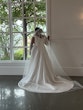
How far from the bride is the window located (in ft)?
2.26

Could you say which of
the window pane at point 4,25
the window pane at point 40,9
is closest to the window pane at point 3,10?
the window pane at point 4,25

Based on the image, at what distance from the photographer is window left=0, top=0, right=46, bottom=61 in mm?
5152

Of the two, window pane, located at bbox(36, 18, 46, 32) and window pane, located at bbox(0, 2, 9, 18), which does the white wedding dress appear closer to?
window pane, located at bbox(36, 18, 46, 32)

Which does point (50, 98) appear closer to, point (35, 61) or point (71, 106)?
point (71, 106)

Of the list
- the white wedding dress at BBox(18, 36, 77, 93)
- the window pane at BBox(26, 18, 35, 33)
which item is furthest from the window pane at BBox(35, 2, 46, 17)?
the white wedding dress at BBox(18, 36, 77, 93)

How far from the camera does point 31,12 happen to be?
5191mm

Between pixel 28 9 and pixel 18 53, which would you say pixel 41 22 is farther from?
pixel 18 53

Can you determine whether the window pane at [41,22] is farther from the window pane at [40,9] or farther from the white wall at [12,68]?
the white wall at [12,68]

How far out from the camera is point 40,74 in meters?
4.39

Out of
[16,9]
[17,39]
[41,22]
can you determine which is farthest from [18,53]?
[16,9]

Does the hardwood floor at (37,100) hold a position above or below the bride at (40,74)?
below

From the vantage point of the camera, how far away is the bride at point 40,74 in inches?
167

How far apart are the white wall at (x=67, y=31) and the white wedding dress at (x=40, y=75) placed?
1.74 feet

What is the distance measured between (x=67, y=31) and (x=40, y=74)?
134cm
